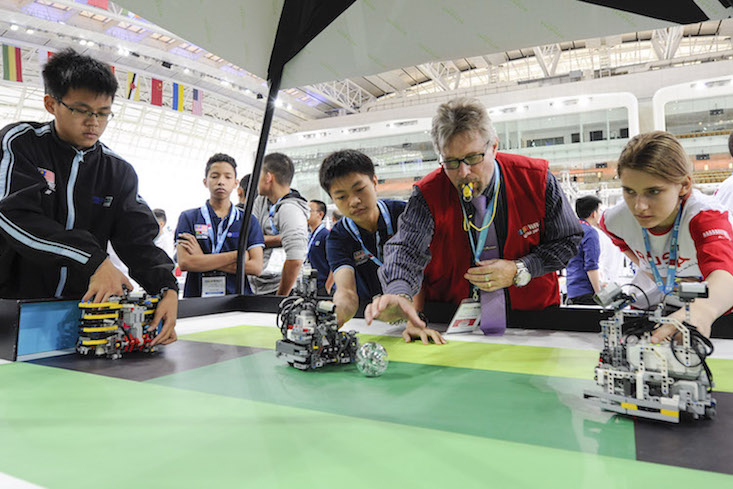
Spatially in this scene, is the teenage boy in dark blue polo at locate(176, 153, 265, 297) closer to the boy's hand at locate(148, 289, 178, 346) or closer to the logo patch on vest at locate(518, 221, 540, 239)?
the boy's hand at locate(148, 289, 178, 346)

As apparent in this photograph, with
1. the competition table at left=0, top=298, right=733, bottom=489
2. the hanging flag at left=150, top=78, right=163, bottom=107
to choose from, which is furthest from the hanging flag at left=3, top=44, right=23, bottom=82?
the competition table at left=0, top=298, right=733, bottom=489

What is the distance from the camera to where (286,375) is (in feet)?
4.12

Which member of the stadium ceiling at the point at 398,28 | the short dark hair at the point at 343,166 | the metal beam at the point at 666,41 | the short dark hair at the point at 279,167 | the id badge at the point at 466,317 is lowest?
the id badge at the point at 466,317

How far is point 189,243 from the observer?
272 centimetres

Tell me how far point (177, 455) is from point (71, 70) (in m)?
1.47

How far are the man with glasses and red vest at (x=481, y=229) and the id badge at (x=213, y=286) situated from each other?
138cm

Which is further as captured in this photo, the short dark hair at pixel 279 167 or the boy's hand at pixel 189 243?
the short dark hair at pixel 279 167

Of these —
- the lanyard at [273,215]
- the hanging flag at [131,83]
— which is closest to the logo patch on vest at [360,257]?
the lanyard at [273,215]

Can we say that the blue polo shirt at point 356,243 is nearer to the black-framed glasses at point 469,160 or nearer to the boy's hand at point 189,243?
the black-framed glasses at point 469,160

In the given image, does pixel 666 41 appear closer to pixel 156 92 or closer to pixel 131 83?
pixel 156 92

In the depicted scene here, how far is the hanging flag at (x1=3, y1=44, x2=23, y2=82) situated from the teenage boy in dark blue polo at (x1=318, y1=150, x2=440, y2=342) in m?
9.18

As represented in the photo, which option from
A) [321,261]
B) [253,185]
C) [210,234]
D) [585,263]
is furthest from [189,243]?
[585,263]

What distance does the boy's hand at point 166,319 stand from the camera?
1.61 meters

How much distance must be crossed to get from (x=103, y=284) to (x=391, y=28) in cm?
178
